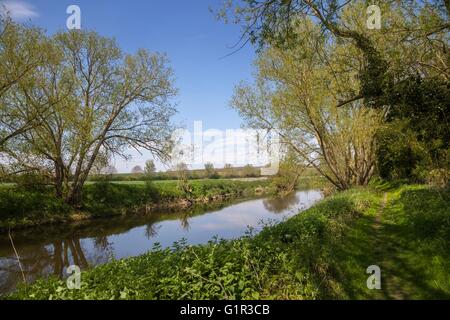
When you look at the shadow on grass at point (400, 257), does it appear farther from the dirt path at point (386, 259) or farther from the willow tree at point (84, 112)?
the willow tree at point (84, 112)

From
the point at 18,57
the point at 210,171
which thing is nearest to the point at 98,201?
the point at 18,57

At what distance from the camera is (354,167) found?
2623 centimetres

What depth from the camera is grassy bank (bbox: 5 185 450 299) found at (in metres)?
5.10

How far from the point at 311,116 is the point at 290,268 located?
17809mm

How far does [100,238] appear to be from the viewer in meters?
19.1

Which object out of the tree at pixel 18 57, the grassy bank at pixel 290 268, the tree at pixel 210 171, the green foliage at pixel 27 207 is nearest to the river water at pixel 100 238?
the green foliage at pixel 27 207

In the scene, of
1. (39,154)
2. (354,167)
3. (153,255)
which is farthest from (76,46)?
(153,255)

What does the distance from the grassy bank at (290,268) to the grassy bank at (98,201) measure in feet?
60.7

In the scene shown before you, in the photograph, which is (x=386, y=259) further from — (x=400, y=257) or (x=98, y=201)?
(x=98, y=201)

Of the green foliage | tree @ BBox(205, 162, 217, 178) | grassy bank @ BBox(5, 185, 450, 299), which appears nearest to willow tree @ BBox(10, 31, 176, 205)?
the green foliage

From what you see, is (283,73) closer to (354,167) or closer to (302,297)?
Answer: (354,167)

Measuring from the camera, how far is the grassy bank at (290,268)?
16.7ft

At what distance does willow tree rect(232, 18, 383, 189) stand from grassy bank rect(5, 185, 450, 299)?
12.3m
